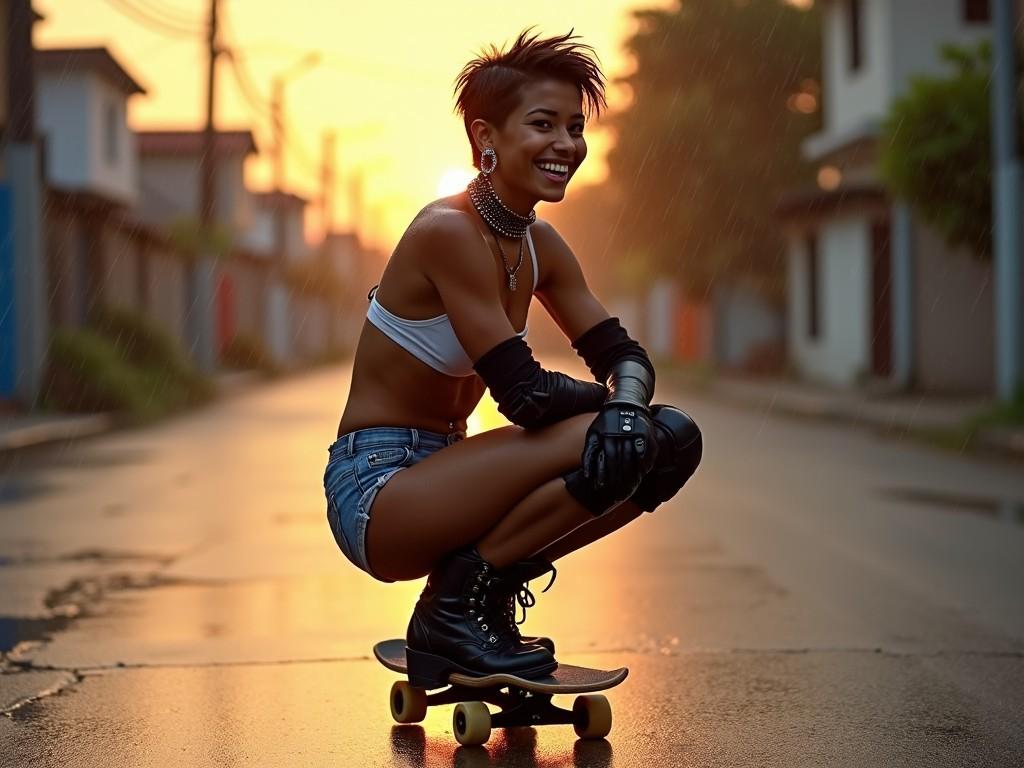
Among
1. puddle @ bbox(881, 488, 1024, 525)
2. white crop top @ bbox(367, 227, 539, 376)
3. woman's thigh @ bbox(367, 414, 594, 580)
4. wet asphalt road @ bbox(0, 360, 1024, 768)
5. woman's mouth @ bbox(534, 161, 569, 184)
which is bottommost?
wet asphalt road @ bbox(0, 360, 1024, 768)

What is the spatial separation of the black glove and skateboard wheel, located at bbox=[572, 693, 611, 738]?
640 millimetres

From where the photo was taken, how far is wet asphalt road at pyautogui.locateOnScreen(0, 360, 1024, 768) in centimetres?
436

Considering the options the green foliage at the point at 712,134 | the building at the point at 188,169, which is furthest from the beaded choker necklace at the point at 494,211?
the building at the point at 188,169

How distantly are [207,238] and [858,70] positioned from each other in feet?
41.1

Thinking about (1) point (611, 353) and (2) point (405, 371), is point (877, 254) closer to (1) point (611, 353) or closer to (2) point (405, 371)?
(1) point (611, 353)

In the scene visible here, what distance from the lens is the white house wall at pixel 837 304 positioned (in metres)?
26.6

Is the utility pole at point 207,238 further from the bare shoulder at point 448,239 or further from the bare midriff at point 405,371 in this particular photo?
the bare shoulder at point 448,239

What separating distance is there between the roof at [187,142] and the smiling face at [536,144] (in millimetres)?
45807

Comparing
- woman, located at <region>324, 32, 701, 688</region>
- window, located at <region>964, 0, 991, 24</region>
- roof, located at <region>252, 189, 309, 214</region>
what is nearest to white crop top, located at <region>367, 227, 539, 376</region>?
woman, located at <region>324, 32, 701, 688</region>

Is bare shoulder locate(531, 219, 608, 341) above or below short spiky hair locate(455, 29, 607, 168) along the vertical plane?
below

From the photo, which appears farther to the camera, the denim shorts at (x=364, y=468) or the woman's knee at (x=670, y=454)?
the denim shorts at (x=364, y=468)

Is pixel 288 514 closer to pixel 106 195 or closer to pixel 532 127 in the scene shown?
pixel 532 127

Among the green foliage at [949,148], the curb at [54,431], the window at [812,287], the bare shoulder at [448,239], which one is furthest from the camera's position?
the window at [812,287]

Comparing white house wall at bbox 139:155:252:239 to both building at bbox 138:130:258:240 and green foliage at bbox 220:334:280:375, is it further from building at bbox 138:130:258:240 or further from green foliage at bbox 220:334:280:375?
green foliage at bbox 220:334:280:375
